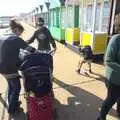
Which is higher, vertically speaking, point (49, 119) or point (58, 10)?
point (58, 10)

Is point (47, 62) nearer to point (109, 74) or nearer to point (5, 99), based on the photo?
point (109, 74)

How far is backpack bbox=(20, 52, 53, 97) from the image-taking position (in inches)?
151

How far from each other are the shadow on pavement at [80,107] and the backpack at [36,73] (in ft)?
2.81

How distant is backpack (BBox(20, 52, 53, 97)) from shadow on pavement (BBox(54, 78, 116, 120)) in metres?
0.86

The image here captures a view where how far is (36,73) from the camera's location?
3.84 meters

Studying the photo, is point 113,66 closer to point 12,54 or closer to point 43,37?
point 12,54

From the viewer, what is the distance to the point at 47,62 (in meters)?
4.03

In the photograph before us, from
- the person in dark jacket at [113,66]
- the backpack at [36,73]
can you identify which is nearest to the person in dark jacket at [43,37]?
the backpack at [36,73]

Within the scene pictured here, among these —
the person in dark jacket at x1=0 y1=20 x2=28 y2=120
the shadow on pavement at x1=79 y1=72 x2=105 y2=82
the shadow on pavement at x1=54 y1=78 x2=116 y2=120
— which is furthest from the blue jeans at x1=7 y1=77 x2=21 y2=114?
the shadow on pavement at x1=79 y1=72 x2=105 y2=82

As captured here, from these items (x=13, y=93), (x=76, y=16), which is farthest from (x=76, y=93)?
(x=76, y=16)

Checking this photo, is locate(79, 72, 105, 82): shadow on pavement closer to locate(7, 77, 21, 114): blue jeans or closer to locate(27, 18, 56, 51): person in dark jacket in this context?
locate(27, 18, 56, 51): person in dark jacket

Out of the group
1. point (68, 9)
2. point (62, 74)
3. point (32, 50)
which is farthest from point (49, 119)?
point (68, 9)

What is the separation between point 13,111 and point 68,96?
4.36ft

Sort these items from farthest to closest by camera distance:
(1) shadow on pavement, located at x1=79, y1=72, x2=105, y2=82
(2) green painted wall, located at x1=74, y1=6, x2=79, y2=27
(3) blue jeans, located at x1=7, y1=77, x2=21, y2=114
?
(2) green painted wall, located at x1=74, y1=6, x2=79, y2=27, (1) shadow on pavement, located at x1=79, y1=72, x2=105, y2=82, (3) blue jeans, located at x1=7, y1=77, x2=21, y2=114
